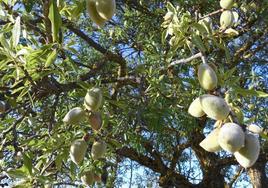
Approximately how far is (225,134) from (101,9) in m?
0.40

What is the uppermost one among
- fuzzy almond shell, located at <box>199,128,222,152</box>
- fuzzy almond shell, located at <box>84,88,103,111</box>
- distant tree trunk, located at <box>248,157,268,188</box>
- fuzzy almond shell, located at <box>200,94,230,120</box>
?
distant tree trunk, located at <box>248,157,268,188</box>

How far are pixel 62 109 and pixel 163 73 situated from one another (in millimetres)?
572

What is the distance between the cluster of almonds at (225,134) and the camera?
36.9 inches

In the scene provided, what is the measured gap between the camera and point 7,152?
2.97 metres

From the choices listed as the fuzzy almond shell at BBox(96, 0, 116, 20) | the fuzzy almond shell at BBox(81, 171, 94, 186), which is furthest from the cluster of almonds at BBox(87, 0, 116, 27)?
the fuzzy almond shell at BBox(81, 171, 94, 186)

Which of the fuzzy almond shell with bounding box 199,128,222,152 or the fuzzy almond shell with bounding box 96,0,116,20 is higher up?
the fuzzy almond shell with bounding box 96,0,116,20

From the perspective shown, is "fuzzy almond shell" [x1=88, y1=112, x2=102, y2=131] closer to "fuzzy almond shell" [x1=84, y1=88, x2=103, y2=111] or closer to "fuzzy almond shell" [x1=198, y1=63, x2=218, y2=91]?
"fuzzy almond shell" [x1=84, y1=88, x2=103, y2=111]

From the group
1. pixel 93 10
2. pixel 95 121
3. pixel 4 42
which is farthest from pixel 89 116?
pixel 93 10

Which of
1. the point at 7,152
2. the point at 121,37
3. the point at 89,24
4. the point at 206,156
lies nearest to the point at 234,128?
the point at 7,152

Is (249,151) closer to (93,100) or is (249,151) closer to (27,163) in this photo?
(93,100)

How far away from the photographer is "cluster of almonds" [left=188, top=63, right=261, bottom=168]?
938 mm

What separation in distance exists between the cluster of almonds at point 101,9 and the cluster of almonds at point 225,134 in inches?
10.1

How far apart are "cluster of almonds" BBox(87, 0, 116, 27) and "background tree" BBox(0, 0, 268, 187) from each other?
0.27 ft

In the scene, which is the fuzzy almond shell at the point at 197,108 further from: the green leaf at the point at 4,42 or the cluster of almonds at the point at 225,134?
the green leaf at the point at 4,42
